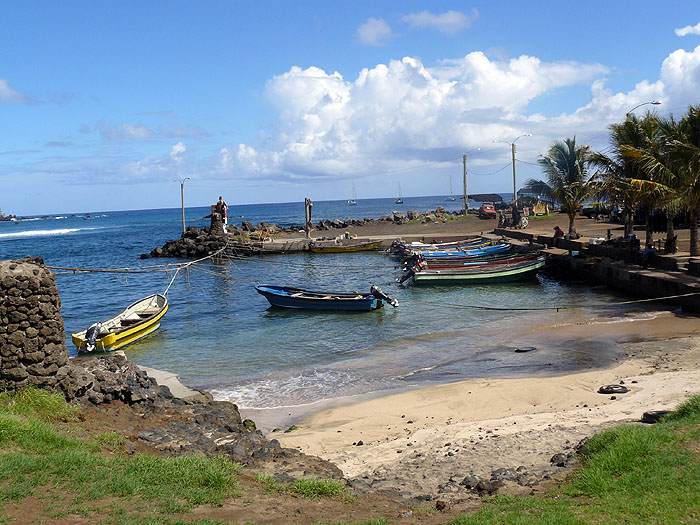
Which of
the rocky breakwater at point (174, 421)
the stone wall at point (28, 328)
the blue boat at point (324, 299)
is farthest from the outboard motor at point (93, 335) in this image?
the stone wall at point (28, 328)

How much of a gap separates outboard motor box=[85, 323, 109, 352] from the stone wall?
10428 millimetres

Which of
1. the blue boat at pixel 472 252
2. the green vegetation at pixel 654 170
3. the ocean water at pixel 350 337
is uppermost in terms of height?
the green vegetation at pixel 654 170

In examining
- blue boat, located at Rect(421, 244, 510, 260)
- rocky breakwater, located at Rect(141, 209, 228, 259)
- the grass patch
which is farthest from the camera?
rocky breakwater, located at Rect(141, 209, 228, 259)

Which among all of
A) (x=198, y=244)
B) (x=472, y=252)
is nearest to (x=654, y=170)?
(x=472, y=252)

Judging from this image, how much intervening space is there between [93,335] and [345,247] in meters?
31.2

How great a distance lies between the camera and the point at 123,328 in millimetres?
21172

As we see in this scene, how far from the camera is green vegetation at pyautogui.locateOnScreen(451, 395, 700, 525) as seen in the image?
5922 mm

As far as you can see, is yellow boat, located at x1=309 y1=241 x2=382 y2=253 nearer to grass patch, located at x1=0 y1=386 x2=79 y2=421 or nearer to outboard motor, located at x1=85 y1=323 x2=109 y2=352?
outboard motor, located at x1=85 y1=323 x2=109 y2=352

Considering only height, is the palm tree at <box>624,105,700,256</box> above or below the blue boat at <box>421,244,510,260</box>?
above

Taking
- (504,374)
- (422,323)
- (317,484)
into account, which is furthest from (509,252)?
(317,484)

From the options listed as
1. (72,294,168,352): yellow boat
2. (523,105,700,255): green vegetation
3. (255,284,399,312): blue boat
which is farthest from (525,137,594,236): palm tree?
(72,294,168,352): yellow boat

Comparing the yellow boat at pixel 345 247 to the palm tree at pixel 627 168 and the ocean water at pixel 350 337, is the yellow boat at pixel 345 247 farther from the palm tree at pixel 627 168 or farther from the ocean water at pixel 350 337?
the palm tree at pixel 627 168

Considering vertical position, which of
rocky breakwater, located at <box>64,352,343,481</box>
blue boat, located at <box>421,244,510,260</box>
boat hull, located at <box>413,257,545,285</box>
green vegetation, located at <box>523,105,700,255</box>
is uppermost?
green vegetation, located at <box>523,105,700,255</box>

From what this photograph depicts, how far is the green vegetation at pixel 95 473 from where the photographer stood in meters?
6.74
